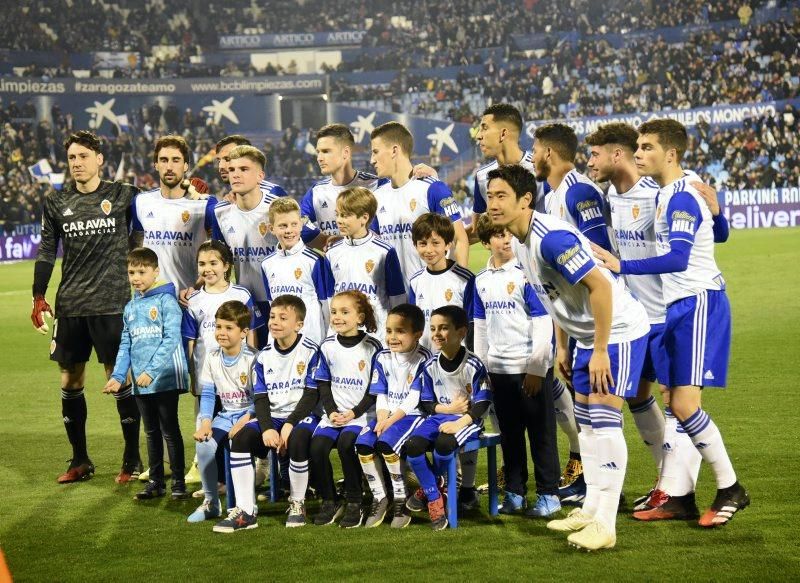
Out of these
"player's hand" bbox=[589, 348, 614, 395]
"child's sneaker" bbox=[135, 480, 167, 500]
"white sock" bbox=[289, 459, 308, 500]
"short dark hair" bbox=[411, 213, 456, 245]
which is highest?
"short dark hair" bbox=[411, 213, 456, 245]

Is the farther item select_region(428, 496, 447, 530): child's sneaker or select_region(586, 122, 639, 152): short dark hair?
select_region(586, 122, 639, 152): short dark hair

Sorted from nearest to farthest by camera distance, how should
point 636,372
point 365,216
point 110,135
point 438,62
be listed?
point 636,372, point 365,216, point 110,135, point 438,62

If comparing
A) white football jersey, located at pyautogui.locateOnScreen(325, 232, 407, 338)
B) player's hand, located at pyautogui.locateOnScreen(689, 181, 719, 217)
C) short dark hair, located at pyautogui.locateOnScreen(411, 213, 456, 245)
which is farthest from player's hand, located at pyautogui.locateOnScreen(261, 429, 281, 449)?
player's hand, located at pyautogui.locateOnScreen(689, 181, 719, 217)

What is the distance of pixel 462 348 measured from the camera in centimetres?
616

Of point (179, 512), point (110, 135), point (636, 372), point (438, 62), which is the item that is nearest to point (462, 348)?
point (636, 372)

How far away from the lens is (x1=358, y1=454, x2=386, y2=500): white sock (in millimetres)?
6012

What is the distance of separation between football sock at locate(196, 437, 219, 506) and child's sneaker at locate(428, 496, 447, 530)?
4.66ft

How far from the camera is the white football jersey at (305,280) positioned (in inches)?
277

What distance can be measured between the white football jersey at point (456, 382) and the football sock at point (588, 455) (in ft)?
2.17

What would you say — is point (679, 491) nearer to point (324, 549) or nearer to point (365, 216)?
point (324, 549)

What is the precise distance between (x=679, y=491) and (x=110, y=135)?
3532 cm

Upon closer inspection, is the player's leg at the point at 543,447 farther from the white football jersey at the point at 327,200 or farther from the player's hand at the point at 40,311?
the player's hand at the point at 40,311

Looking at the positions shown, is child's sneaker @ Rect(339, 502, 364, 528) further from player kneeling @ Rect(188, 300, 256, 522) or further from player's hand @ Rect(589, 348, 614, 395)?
player's hand @ Rect(589, 348, 614, 395)

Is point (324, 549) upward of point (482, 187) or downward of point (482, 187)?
downward
